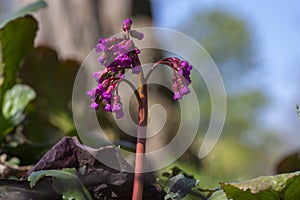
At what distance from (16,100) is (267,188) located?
2.49 ft

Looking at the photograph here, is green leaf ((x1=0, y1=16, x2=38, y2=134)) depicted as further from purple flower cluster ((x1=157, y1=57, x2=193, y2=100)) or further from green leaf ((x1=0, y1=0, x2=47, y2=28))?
purple flower cluster ((x1=157, y1=57, x2=193, y2=100))

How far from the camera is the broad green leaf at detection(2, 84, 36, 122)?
4.09 feet

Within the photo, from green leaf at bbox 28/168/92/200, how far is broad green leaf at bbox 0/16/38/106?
1.81 ft

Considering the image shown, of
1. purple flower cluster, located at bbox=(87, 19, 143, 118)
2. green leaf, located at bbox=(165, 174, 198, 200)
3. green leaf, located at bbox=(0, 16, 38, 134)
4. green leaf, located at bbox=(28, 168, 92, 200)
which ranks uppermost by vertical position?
green leaf, located at bbox=(0, 16, 38, 134)

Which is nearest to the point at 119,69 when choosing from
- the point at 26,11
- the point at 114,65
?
the point at 114,65

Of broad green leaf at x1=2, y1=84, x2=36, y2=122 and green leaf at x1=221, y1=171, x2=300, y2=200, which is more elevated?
broad green leaf at x1=2, y1=84, x2=36, y2=122

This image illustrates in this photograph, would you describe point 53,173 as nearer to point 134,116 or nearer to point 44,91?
point 44,91

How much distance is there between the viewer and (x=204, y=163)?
4.25 feet

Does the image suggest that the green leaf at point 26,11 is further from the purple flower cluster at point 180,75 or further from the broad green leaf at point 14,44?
the purple flower cluster at point 180,75

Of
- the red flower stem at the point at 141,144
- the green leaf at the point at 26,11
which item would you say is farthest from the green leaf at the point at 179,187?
the green leaf at the point at 26,11

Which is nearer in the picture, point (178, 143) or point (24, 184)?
point (24, 184)

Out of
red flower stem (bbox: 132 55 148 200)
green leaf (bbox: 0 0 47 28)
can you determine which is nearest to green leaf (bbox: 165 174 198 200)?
red flower stem (bbox: 132 55 148 200)

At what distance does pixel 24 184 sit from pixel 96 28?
7.75ft

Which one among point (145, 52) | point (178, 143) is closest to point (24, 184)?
point (178, 143)
